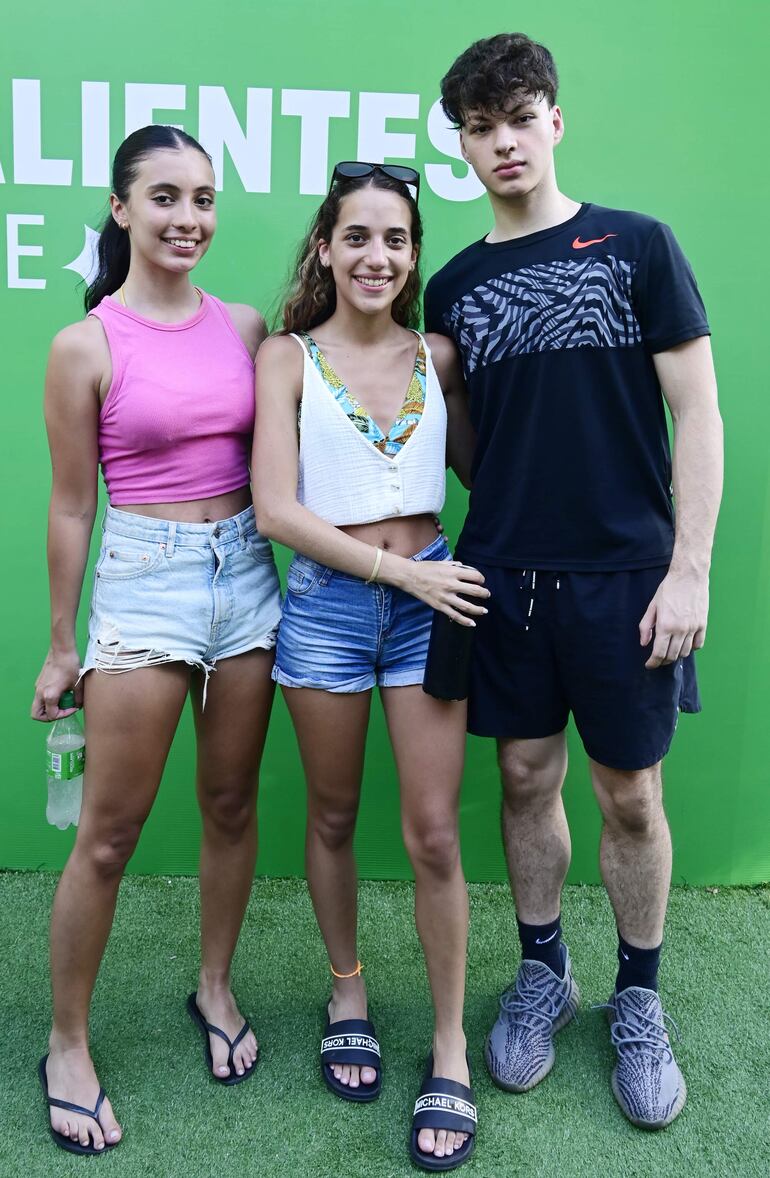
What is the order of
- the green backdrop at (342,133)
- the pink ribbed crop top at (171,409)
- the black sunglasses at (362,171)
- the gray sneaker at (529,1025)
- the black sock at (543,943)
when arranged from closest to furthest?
the pink ribbed crop top at (171,409), the black sunglasses at (362,171), the gray sneaker at (529,1025), the black sock at (543,943), the green backdrop at (342,133)

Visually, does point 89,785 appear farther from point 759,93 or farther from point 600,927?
point 759,93

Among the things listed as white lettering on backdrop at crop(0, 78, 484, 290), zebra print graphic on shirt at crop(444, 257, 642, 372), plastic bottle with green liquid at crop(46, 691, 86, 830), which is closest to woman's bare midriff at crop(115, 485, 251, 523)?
plastic bottle with green liquid at crop(46, 691, 86, 830)

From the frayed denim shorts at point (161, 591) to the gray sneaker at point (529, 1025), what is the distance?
3.67 ft

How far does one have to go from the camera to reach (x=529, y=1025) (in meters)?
2.39

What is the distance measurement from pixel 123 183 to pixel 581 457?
1.07 meters

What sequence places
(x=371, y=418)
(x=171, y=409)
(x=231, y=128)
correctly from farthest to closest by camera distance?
(x=231, y=128)
(x=371, y=418)
(x=171, y=409)

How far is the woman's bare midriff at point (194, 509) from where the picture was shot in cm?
207

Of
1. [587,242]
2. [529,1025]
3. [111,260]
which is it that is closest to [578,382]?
[587,242]

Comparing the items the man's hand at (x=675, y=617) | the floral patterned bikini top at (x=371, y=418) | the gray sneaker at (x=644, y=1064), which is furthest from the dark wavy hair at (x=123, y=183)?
the gray sneaker at (x=644, y=1064)

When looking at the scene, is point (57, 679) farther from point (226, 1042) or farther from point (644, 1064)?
point (644, 1064)

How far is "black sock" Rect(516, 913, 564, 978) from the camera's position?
8.16 feet

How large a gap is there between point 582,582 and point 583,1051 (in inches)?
46.4

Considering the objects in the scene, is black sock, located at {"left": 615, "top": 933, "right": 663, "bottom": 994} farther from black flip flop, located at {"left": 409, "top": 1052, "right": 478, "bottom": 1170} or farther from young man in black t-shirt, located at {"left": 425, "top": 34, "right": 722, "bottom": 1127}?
black flip flop, located at {"left": 409, "top": 1052, "right": 478, "bottom": 1170}

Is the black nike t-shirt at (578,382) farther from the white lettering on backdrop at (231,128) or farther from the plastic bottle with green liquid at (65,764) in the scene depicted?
the plastic bottle with green liquid at (65,764)
